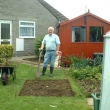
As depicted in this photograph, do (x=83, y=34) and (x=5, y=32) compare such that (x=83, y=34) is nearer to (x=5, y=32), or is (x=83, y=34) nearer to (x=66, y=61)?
(x=66, y=61)

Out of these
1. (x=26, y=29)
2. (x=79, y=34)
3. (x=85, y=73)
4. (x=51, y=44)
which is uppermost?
(x=26, y=29)

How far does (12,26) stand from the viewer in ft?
56.4

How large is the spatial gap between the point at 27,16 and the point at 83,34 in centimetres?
601

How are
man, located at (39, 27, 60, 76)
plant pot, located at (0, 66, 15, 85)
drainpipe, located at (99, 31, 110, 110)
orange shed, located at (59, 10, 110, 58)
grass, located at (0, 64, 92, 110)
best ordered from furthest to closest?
orange shed, located at (59, 10, 110, 58), man, located at (39, 27, 60, 76), plant pot, located at (0, 66, 15, 85), grass, located at (0, 64, 92, 110), drainpipe, located at (99, 31, 110, 110)

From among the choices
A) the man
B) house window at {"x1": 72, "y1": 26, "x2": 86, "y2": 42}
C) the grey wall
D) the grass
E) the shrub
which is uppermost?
the grey wall

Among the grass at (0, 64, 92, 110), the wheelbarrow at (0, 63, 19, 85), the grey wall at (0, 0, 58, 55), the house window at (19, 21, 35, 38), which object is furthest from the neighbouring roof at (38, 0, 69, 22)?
the grass at (0, 64, 92, 110)

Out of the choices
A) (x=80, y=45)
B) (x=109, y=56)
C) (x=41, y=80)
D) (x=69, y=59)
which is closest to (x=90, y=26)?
(x=80, y=45)

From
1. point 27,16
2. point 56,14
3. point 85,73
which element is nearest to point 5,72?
point 85,73

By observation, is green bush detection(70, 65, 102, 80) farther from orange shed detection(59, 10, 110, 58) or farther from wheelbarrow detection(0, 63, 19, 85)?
orange shed detection(59, 10, 110, 58)

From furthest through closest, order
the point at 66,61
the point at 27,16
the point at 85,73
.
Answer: the point at 27,16 < the point at 66,61 < the point at 85,73

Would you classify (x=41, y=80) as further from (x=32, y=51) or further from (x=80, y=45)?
(x=32, y=51)

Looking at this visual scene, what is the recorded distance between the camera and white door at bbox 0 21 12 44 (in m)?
16.7

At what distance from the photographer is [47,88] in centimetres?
785

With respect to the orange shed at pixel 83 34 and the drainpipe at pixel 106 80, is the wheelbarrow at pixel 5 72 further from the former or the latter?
the orange shed at pixel 83 34
